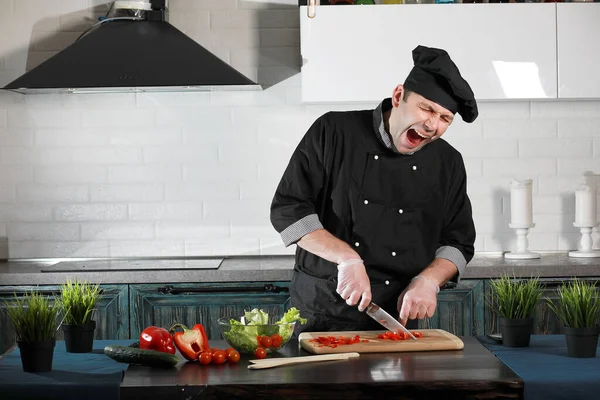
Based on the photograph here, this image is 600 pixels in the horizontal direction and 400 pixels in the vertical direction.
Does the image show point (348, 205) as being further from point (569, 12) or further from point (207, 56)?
point (569, 12)

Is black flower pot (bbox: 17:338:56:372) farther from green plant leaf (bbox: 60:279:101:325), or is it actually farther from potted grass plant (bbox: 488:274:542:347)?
potted grass plant (bbox: 488:274:542:347)

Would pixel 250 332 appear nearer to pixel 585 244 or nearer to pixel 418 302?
pixel 418 302

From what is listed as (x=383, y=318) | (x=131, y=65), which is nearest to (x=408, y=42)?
(x=131, y=65)

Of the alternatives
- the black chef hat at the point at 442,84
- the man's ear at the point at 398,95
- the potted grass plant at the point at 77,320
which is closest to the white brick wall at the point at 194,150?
the man's ear at the point at 398,95

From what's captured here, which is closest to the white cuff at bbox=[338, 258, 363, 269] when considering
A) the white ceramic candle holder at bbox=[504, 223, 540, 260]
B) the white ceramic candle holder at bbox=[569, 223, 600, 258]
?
the white ceramic candle holder at bbox=[504, 223, 540, 260]

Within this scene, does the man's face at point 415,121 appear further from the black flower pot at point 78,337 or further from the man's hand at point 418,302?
the black flower pot at point 78,337

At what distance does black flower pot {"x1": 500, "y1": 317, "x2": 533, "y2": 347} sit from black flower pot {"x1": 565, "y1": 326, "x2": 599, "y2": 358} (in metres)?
0.18

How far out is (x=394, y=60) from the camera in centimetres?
453

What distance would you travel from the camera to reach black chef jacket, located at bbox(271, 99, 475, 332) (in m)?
3.31

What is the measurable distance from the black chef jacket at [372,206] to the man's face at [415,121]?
4.9 inches

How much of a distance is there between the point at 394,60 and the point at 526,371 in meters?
2.34

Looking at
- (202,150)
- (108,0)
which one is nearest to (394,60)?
(202,150)

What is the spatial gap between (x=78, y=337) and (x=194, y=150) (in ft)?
7.52

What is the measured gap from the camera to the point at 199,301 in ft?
14.3
